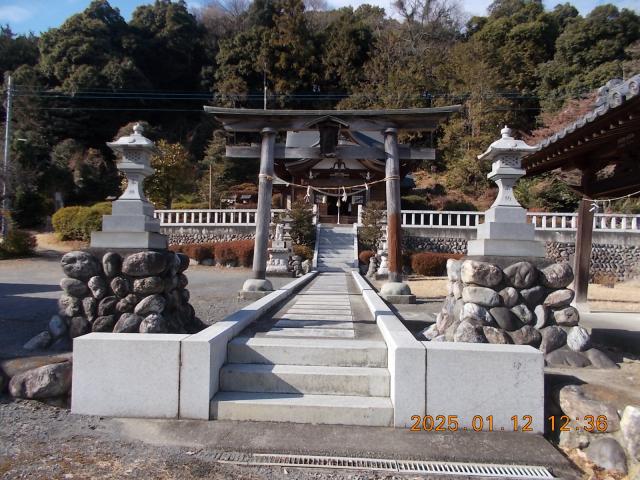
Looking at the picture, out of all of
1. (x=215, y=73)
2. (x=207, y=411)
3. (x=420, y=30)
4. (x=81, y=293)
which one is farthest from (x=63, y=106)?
(x=207, y=411)

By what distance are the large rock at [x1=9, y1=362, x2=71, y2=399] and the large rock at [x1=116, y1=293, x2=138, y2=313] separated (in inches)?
39.4

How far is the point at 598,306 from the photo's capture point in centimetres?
933

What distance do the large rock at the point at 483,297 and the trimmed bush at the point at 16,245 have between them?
2022cm

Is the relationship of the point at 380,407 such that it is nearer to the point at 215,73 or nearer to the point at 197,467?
the point at 197,467

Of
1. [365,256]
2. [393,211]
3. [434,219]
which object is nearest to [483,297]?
[393,211]

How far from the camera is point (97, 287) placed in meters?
4.58

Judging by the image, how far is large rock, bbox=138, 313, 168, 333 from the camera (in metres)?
4.38

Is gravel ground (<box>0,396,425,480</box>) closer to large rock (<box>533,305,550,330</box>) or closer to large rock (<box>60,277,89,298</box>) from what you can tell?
large rock (<box>60,277,89,298</box>)

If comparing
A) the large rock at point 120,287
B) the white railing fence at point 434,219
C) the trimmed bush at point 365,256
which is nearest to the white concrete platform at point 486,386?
the large rock at point 120,287

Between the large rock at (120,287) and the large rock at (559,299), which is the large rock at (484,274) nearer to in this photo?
the large rock at (559,299)

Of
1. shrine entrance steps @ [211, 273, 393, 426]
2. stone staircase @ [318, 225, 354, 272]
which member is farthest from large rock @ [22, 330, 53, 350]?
stone staircase @ [318, 225, 354, 272]

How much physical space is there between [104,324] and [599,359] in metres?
5.37

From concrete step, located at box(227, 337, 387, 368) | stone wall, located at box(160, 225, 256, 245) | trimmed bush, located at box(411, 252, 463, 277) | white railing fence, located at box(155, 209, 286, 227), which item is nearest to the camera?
concrete step, located at box(227, 337, 387, 368)

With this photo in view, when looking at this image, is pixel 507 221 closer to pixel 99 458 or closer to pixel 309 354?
pixel 309 354
